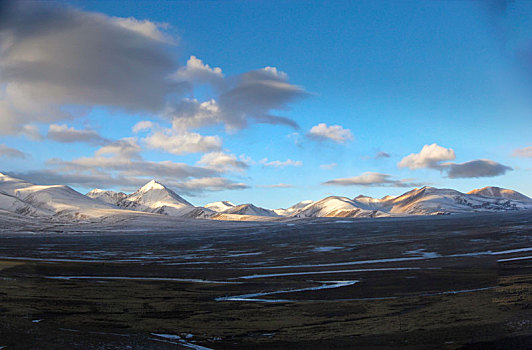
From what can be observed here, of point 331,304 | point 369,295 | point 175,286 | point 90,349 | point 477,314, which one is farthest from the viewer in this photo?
point 175,286

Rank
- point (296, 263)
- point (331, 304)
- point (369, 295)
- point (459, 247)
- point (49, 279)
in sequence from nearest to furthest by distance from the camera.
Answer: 1. point (331, 304)
2. point (369, 295)
3. point (49, 279)
4. point (296, 263)
5. point (459, 247)

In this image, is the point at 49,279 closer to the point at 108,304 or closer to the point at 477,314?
the point at 108,304

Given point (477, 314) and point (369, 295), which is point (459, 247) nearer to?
point (369, 295)

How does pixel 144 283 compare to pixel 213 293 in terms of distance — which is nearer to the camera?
pixel 213 293

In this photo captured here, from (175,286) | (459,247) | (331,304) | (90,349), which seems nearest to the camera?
(90,349)

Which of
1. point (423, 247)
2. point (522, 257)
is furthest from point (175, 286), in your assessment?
point (423, 247)

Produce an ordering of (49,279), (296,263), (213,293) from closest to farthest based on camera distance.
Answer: (213,293)
(49,279)
(296,263)

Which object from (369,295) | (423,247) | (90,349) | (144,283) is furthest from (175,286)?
(423,247)

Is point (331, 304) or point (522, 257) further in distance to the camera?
point (522, 257)

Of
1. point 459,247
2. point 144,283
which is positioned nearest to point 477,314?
point 144,283
